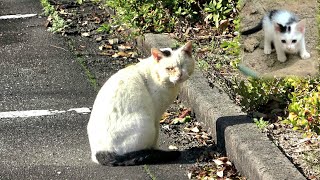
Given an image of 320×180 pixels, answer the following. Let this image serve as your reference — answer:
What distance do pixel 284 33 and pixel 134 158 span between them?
200 centimetres

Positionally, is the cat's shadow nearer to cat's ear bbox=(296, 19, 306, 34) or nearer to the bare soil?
the bare soil

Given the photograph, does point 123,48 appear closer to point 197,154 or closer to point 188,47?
point 188,47

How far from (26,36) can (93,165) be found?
4774mm

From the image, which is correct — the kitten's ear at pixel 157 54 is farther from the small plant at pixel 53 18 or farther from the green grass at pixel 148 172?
the small plant at pixel 53 18

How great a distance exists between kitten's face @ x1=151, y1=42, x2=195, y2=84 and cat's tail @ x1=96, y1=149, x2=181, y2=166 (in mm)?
603

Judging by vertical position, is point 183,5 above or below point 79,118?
above

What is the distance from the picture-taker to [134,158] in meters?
5.66

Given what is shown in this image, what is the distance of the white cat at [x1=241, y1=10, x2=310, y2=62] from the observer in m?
4.11

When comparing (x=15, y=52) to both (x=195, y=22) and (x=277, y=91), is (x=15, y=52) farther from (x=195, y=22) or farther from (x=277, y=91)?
(x=277, y=91)

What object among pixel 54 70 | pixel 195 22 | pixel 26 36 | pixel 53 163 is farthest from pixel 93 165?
pixel 26 36

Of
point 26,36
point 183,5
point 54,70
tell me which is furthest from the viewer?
point 26,36

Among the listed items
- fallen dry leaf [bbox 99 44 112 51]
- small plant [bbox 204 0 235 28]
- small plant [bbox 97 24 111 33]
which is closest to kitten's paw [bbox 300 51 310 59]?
small plant [bbox 204 0 235 28]

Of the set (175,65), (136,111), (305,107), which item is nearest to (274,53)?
(305,107)

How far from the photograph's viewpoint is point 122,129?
5621 mm
